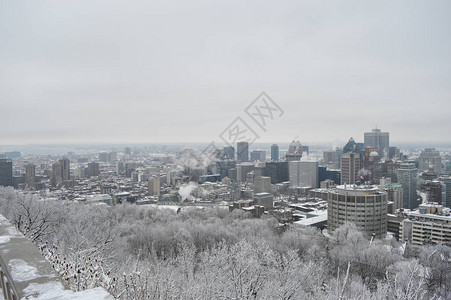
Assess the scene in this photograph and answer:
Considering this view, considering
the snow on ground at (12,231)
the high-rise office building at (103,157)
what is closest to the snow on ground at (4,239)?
the snow on ground at (12,231)

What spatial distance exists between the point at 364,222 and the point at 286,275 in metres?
16.3

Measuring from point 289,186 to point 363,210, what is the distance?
38293 millimetres

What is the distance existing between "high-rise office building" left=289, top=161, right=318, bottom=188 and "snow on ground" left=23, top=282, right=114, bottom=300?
62063mm

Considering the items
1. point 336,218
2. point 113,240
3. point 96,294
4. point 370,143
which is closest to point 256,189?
point 336,218

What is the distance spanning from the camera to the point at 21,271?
1.53 meters

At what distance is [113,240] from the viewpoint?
11773 millimetres

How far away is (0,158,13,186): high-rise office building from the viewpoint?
3475 centimetres

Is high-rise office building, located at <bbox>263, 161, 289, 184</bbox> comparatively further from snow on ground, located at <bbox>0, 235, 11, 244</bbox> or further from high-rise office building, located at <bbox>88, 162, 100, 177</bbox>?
snow on ground, located at <bbox>0, 235, 11, 244</bbox>

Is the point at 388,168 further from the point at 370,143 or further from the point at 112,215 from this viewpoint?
the point at 112,215

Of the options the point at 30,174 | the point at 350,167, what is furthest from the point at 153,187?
the point at 350,167

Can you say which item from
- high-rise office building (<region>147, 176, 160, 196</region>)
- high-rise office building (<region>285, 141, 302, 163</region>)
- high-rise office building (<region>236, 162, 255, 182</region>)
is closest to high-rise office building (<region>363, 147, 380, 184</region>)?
high-rise office building (<region>285, 141, 302, 163</region>)

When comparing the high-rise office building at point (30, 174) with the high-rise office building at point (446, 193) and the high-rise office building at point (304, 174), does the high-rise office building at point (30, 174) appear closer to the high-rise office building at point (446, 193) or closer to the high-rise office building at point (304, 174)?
the high-rise office building at point (304, 174)

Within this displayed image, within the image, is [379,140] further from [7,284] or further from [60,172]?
[7,284]

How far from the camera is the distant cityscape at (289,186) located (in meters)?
22.8
